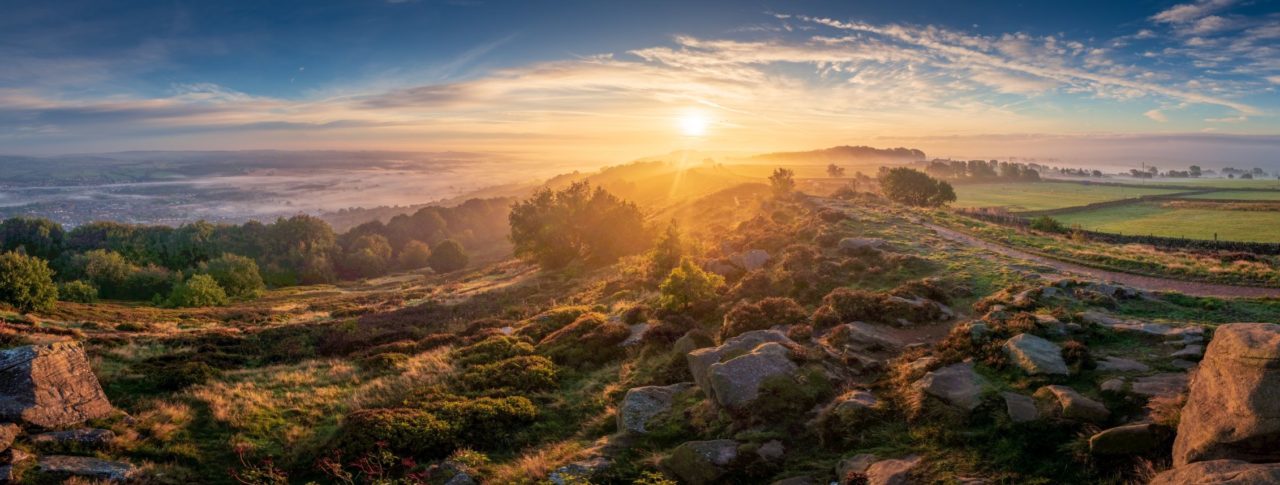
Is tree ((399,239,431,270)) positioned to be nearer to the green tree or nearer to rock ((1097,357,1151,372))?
the green tree

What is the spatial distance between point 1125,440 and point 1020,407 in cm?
204

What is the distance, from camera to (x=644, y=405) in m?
16.0

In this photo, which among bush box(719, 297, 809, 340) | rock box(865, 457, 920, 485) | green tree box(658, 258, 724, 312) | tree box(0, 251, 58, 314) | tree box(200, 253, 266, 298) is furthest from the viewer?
tree box(200, 253, 266, 298)

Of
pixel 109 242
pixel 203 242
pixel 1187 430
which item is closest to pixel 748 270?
pixel 1187 430

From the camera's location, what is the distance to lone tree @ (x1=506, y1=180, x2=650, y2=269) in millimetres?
63719

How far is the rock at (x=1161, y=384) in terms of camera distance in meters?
10.9

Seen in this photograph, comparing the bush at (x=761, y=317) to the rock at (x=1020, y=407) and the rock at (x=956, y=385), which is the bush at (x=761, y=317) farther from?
the rock at (x=1020, y=407)

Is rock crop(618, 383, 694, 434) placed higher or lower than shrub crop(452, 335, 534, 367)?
higher

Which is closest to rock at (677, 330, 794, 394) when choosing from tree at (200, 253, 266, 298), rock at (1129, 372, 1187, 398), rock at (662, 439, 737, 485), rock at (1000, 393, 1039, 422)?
rock at (662, 439, 737, 485)

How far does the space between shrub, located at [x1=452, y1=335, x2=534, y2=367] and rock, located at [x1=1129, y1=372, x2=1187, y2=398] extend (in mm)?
21085

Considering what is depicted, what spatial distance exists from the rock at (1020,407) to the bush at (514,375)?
14.6 metres

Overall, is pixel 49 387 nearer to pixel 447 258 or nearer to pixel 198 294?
pixel 198 294

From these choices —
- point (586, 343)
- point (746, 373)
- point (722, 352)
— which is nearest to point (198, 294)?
point (586, 343)

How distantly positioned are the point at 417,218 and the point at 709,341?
144 m
